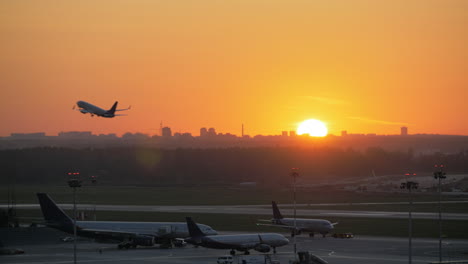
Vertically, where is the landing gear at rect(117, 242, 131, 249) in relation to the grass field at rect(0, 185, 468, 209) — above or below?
below

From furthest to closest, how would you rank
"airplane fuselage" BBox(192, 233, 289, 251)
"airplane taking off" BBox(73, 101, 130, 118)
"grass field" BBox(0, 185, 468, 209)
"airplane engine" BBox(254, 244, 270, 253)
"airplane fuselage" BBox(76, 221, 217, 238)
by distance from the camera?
"grass field" BBox(0, 185, 468, 209) → "airplane taking off" BBox(73, 101, 130, 118) → "airplane fuselage" BBox(76, 221, 217, 238) → "airplane engine" BBox(254, 244, 270, 253) → "airplane fuselage" BBox(192, 233, 289, 251)

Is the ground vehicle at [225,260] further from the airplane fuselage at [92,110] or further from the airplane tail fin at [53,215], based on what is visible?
the airplane fuselage at [92,110]

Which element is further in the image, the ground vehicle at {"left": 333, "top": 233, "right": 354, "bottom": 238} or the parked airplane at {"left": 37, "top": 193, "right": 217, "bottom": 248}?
the ground vehicle at {"left": 333, "top": 233, "right": 354, "bottom": 238}

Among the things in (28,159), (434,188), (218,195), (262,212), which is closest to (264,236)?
(262,212)

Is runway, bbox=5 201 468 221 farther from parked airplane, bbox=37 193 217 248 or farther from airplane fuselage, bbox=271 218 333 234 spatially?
parked airplane, bbox=37 193 217 248

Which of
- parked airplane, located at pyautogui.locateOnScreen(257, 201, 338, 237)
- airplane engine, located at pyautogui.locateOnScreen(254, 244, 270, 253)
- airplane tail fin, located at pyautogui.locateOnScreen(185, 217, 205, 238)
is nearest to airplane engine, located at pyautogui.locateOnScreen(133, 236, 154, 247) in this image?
airplane tail fin, located at pyautogui.locateOnScreen(185, 217, 205, 238)

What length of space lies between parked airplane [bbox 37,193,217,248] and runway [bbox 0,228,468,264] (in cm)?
137

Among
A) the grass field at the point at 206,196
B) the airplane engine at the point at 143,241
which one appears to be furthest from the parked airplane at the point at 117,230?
the grass field at the point at 206,196

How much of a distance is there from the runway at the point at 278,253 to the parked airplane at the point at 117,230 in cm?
137

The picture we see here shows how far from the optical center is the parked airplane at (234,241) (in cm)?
8400

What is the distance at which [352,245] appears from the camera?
90.7m

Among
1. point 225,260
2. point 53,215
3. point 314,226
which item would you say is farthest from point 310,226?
point 53,215

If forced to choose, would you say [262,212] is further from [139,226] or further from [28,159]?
[28,159]

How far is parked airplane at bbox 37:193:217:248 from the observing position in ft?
294
